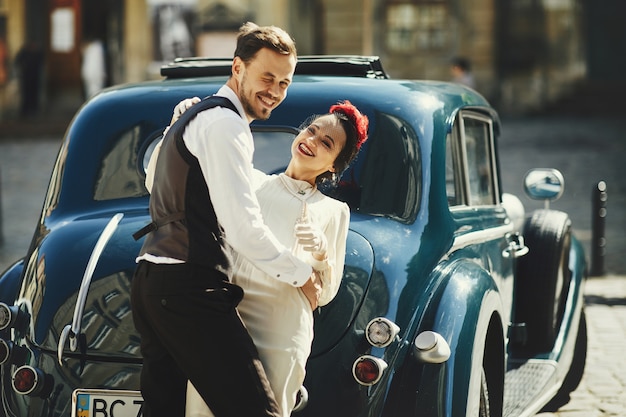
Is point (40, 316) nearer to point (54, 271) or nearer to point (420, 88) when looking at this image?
point (54, 271)

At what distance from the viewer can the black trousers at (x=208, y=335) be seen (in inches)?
128

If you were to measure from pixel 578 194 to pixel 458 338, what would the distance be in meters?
12.5

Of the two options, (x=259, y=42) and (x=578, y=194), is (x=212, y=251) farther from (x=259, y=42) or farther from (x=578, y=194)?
(x=578, y=194)

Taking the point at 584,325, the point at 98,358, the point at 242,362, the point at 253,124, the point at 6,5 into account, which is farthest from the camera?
the point at 6,5

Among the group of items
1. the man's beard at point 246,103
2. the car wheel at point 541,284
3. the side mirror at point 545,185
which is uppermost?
the man's beard at point 246,103

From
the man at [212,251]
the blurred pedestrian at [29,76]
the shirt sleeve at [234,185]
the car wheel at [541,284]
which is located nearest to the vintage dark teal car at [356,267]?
the car wheel at [541,284]

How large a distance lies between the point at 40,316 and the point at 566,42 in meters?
27.3

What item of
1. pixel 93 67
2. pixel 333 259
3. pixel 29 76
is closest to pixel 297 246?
pixel 333 259

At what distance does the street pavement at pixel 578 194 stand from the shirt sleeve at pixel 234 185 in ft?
10.5

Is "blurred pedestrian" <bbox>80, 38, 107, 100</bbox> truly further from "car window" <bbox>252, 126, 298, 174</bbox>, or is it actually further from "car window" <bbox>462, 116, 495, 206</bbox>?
"car window" <bbox>252, 126, 298, 174</bbox>

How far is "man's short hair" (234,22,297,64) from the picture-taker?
3320 millimetres

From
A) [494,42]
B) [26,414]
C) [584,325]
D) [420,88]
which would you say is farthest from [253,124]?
Result: [494,42]

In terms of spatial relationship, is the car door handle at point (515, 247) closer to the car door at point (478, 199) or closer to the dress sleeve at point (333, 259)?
the car door at point (478, 199)

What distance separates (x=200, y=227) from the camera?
10.7 feet
